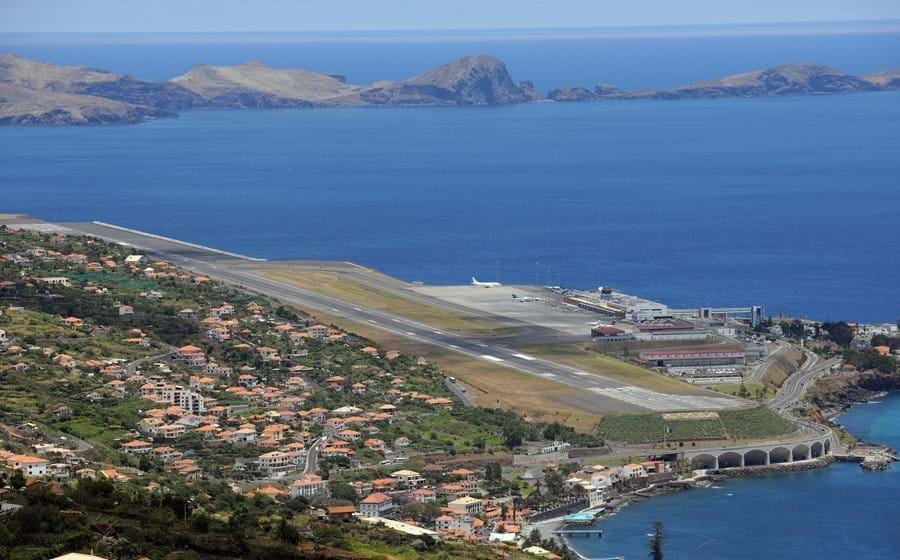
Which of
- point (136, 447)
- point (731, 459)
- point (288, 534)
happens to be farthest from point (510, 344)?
point (288, 534)

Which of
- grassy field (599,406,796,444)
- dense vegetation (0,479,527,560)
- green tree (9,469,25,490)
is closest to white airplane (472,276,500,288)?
grassy field (599,406,796,444)

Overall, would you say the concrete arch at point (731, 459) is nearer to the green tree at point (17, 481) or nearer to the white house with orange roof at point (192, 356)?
the white house with orange roof at point (192, 356)

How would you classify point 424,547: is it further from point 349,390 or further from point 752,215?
point 752,215

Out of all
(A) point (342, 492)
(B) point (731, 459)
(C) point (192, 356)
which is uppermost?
(C) point (192, 356)

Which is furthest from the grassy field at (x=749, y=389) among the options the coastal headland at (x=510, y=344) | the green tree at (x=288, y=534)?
the green tree at (x=288, y=534)

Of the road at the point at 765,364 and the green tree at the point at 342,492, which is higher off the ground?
the green tree at the point at 342,492

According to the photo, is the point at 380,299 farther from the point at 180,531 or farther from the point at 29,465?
the point at 180,531
